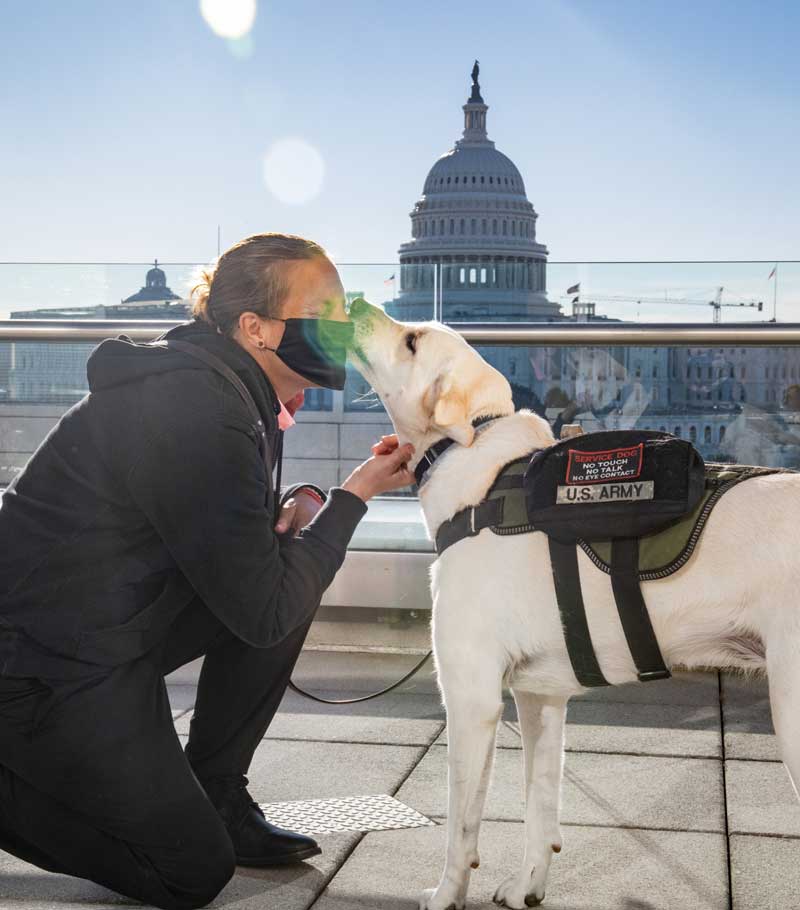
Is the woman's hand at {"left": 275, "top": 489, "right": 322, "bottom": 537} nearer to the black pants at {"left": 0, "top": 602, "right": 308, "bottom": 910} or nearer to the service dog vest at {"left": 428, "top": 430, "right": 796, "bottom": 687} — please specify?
the black pants at {"left": 0, "top": 602, "right": 308, "bottom": 910}

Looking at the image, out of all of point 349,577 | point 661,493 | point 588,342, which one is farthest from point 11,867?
point 588,342

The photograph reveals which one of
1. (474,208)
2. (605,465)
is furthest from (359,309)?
(474,208)

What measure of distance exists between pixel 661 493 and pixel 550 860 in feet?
2.83

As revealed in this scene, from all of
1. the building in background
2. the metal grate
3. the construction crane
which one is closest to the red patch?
the metal grate

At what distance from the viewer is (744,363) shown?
4.76 m

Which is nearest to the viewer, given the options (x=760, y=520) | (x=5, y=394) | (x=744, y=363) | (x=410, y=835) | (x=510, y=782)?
(x=760, y=520)

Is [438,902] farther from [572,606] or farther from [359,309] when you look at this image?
[359,309]

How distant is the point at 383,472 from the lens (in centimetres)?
272

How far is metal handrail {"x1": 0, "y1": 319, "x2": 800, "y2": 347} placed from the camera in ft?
14.9

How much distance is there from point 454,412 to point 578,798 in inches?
46.9

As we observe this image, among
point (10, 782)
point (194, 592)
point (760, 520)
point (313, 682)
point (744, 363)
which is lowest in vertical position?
point (313, 682)

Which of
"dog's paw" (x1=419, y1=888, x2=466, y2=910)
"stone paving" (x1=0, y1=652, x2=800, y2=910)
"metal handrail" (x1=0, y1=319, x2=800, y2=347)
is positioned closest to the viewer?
"dog's paw" (x1=419, y1=888, x2=466, y2=910)

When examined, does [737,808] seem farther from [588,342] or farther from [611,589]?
[588,342]

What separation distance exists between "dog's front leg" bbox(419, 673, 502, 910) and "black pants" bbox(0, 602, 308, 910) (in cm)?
46
